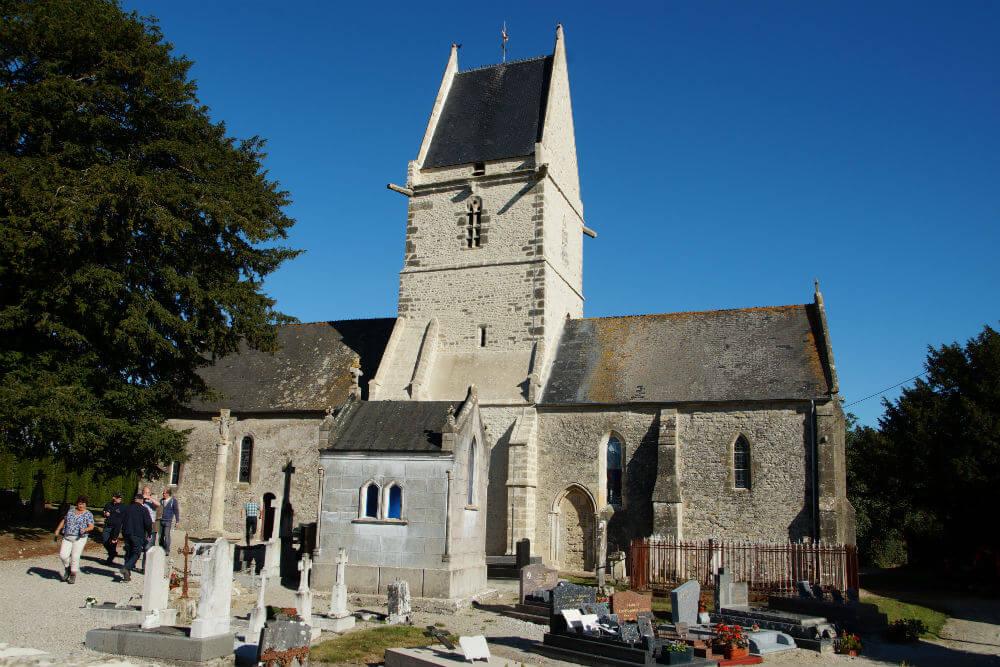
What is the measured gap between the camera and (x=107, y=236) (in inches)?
762

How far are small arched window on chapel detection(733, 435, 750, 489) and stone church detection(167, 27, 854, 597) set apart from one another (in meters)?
0.06

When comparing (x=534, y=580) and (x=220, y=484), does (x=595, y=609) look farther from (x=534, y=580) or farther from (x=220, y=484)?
(x=220, y=484)

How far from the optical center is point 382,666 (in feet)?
37.3

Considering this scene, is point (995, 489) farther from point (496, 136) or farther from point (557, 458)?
point (496, 136)

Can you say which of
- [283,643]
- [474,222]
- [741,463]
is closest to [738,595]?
[741,463]

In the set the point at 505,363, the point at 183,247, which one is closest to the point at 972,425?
the point at 505,363

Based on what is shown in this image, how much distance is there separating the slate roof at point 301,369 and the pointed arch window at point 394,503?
33.5 feet

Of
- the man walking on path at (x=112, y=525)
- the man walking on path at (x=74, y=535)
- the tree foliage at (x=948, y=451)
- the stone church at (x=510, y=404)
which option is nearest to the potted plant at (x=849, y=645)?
the stone church at (x=510, y=404)

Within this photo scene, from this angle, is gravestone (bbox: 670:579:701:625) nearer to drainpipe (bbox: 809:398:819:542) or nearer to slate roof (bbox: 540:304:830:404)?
drainpipe (bbox: 809:398:819:542)

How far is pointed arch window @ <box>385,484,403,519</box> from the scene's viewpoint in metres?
18.0

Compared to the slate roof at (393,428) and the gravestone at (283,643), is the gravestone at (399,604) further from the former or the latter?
the gravestone at (283,643)

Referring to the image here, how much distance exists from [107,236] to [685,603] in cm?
1512

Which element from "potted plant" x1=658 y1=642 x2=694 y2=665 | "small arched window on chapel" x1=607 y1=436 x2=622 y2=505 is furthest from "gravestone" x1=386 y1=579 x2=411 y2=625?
Answer: "small arched window on chapel" x1=607 y1=436 x2=622 y2=505

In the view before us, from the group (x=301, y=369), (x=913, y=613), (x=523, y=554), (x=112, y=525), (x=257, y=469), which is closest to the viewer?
(x=112, y=525)
